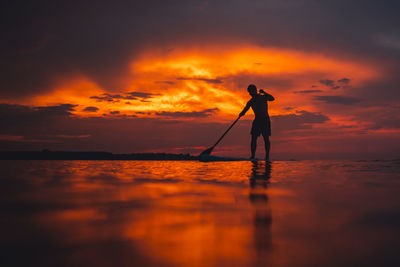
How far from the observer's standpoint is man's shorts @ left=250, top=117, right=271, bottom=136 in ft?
40.1

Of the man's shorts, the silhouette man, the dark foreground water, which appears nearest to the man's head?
the silhouette man

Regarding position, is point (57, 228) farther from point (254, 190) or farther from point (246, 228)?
point (254, 190)

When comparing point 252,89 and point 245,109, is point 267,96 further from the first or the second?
point 245,109

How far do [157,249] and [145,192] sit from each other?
2.16m

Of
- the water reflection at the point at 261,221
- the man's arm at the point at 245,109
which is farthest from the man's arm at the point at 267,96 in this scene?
the water reflection at the point at 261,221

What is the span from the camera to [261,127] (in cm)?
1223

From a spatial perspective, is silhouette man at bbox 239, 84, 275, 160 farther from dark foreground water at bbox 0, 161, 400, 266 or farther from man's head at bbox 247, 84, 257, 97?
dark foreground water at bbox 0, 161, 400, 266

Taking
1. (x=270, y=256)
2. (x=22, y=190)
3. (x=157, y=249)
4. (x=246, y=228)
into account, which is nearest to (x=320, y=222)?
(x=246, y=228)

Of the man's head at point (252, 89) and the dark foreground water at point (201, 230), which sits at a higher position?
the man's head at point (252, 89)

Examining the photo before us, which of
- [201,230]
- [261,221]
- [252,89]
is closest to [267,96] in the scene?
[252,89]

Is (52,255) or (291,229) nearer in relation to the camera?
(52,255)

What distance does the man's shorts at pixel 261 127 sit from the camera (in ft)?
40.1

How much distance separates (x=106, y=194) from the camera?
3582 mm

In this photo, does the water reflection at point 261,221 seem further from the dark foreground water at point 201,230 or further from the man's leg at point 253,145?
the man's leg at point 253,145
